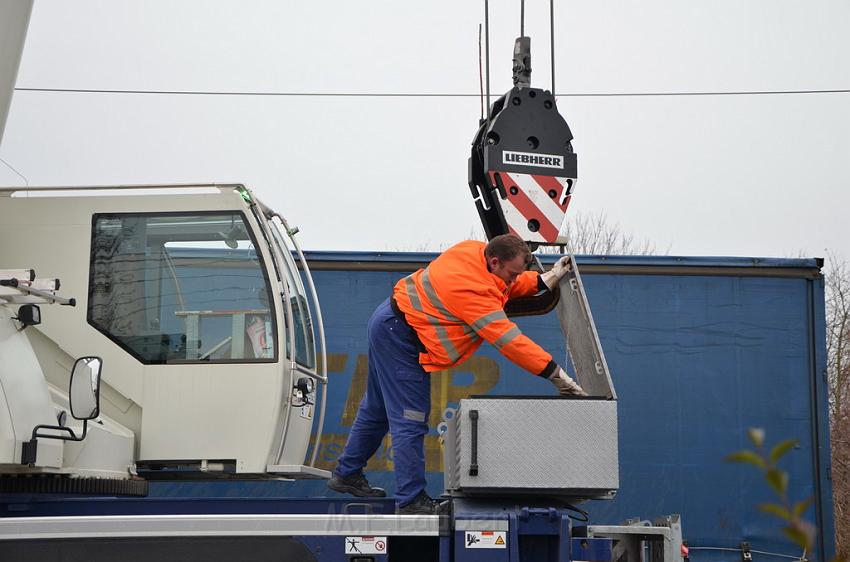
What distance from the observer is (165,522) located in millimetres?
3658

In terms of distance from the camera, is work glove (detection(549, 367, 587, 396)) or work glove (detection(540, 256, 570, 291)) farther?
work glove (detection(540, 256, 570, 291))

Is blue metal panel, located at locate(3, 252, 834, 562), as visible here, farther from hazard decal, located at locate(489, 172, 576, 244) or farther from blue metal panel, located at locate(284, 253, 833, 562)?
hazard decal, located at locate(489, 172, 576, 244)

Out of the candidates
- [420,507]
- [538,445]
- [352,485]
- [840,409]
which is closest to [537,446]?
[538,445]

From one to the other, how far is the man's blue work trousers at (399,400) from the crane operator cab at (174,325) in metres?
0.34

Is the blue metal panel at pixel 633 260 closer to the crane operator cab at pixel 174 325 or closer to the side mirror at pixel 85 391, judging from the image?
the crane operator cab at pixel 174 325

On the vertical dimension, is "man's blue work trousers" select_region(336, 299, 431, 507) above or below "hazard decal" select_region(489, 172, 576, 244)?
below

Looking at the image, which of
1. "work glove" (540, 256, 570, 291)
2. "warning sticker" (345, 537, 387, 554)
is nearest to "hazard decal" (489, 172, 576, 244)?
"work glove" (540, 256, 570, 291)

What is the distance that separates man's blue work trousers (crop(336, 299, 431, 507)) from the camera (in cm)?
426

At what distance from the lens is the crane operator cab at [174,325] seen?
4.51m

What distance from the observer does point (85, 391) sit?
3.82m

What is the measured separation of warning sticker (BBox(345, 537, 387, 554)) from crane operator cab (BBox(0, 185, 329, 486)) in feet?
2.87

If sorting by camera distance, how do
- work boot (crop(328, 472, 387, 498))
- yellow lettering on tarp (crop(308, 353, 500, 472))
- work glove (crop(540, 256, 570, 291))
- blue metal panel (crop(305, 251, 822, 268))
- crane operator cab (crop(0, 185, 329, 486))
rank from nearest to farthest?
crane operator cab (crop(0, 185, 329, 486)), work glove (crop(540, 256, 570, 291)), work boot (crop(328, 472, 387, 498)), yellow lettering on tarp (crop(308, 353, 500, 472)), blue metal panel (crop(305, 251, 822, 268))

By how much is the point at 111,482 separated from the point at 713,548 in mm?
5175

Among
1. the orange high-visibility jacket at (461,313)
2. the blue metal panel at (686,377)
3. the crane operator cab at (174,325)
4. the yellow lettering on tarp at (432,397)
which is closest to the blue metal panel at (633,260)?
the blue metal panel at (686,377)
